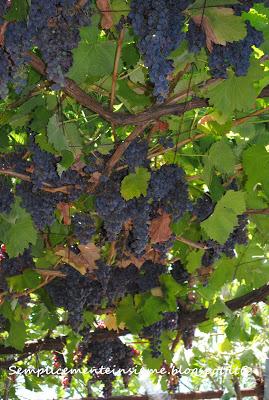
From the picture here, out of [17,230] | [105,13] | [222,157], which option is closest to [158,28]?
[105,13]

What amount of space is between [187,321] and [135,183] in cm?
177

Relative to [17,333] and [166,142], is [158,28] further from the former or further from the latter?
[17,333]

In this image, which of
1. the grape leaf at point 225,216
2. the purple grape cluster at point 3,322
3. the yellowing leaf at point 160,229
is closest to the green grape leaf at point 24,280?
the purple grape cluster at point 3,322

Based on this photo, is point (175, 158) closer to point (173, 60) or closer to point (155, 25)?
point (173, 60)

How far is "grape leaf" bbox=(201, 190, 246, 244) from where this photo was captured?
Answer: 2.74 m

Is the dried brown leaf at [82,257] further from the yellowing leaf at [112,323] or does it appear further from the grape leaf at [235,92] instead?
the grape leaf at [235,92]

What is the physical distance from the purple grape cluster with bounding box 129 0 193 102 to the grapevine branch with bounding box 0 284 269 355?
6.63ft

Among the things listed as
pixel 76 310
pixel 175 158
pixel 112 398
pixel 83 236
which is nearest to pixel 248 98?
pixel 175 158

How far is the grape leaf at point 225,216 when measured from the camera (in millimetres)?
2744

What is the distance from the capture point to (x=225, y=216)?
2781mm

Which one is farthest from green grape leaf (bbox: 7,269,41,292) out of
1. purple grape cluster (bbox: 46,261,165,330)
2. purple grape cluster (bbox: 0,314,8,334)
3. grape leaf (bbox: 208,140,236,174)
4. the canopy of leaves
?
grape leaf (bbox: 208,140,236,174)

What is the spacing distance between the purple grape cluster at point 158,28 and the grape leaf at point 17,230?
128 centimetres

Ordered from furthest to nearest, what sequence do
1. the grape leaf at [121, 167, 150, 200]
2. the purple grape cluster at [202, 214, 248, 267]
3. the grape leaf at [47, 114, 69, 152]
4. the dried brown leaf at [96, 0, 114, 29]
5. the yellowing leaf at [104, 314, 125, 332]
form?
the yellowing leaf at [104, 314, 125, 332], the purple grape cluster at [202, 214, 248, 267], the grape leaf at [121, 167, 150, 200], the grape leaf at [47, 114, 69, 152], the dried brown leaf at [96, 0, 114, 29]

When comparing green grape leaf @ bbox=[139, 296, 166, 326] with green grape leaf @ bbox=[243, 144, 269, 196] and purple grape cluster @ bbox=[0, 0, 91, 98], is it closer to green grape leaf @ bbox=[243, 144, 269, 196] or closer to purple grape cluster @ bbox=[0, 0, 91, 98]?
green grape leaf @ bbox=[243, 144, 269, 196]
